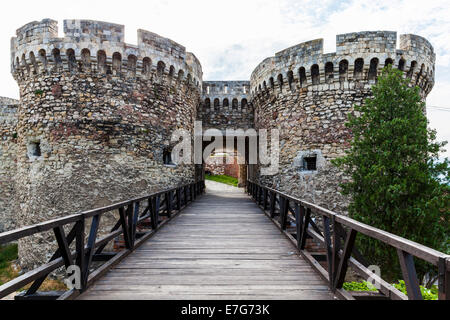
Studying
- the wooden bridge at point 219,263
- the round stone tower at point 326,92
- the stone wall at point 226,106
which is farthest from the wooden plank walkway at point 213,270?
the stone wall at point 226,106

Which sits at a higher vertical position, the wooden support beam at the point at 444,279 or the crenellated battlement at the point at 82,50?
the crenellated battlement at the point at 82,50

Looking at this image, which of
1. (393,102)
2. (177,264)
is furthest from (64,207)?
(393,102)

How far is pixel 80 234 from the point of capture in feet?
7.80

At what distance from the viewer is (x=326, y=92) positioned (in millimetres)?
8023

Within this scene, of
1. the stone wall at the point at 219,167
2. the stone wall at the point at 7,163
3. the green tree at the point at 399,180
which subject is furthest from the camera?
the stone wall at the point at 219,167

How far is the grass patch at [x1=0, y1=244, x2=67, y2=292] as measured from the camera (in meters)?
6.55

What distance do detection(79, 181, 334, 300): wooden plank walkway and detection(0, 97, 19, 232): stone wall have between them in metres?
9.14

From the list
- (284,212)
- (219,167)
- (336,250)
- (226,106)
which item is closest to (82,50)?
(226,106)

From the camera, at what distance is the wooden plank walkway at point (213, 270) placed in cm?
239

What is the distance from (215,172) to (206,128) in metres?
15.8

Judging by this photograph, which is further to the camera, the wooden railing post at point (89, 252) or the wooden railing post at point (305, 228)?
the wooden railing post at point (305, 228)

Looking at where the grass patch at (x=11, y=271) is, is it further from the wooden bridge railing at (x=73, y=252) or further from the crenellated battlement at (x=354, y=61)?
the crenellated battlement at (x=354, y=61)

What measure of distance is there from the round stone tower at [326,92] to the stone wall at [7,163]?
10.3m
